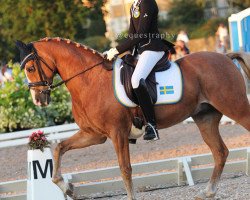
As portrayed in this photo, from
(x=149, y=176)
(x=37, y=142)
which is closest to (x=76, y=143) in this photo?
(x=37, y=142)

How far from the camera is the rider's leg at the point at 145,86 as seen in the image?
902 cm

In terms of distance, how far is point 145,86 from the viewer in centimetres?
905

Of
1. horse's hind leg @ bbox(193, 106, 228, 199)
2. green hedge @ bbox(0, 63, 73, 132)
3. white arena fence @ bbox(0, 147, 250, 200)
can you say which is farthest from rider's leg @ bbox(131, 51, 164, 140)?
green hedge @ bbox(0, 63, 73, 132)

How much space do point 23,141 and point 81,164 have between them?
2634 millimetres

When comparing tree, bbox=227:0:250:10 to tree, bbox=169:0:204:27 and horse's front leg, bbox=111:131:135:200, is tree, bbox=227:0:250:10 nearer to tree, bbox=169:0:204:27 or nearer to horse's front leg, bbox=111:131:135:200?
tree, bbox=169:0:204:27

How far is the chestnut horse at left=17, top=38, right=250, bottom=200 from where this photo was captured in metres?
8.97

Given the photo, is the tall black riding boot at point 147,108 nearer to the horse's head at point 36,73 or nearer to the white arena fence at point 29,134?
the horse's head at point 36,73

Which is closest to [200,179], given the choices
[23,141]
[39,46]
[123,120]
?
[123,120]

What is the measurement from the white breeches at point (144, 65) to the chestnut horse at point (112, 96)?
293mm

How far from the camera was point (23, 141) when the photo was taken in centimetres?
1581

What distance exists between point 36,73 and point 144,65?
1201 mm

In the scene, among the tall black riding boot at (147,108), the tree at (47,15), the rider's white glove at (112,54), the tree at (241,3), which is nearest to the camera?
the tall black riding boot at (147,108)

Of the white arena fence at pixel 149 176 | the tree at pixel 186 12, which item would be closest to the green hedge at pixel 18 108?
the white arena fence at pixel 149 176

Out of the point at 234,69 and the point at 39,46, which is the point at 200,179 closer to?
the point at 234,69
